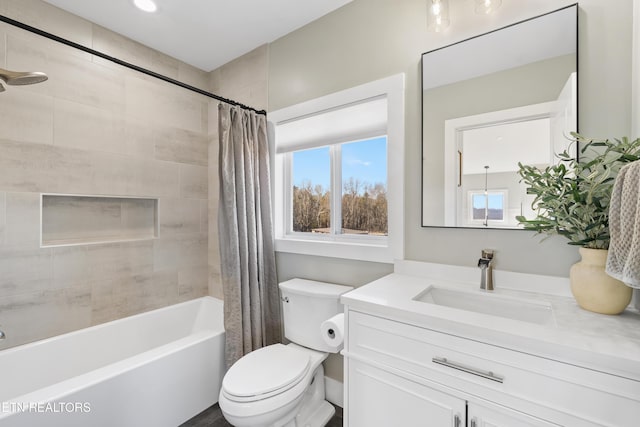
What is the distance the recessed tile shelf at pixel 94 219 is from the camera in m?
1.87

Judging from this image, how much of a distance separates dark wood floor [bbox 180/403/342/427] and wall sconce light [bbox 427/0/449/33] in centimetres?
223

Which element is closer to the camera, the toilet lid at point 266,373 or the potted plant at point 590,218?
the potted plant at point 590,218

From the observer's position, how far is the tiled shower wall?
5.48 feet

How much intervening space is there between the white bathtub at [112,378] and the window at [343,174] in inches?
37.1

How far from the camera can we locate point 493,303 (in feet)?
3.95

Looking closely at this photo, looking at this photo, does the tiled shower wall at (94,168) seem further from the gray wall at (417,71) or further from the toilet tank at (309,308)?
the toilet tank at (309,308)

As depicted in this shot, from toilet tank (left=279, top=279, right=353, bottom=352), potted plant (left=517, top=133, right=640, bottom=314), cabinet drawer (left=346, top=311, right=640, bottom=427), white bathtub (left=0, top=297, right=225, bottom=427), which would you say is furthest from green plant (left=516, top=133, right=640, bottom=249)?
white bathtub (left=0, top=297, right=225, bottom=427)

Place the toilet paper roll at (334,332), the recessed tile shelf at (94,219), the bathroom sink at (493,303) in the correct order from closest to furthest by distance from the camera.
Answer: the bathroom sink at (493,303) < the toilet paper roll at (334,332) < the recessed tile shelf at (94,219)

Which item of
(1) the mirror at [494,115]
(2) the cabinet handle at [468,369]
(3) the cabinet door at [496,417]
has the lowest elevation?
(3) the cabinet door at [496,417]

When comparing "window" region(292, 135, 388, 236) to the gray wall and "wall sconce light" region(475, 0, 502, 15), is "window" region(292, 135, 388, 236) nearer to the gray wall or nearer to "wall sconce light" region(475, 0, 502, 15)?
the gray wall

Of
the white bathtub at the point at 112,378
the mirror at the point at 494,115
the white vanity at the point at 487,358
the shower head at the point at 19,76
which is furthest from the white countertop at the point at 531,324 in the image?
the shower head at the point at 19,76

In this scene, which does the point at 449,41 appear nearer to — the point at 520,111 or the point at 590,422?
the point at 520,111

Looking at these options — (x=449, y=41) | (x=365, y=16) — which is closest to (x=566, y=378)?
(x=449, y=41)

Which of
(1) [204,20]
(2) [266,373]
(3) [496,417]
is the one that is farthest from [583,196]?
(1) [204,20]
